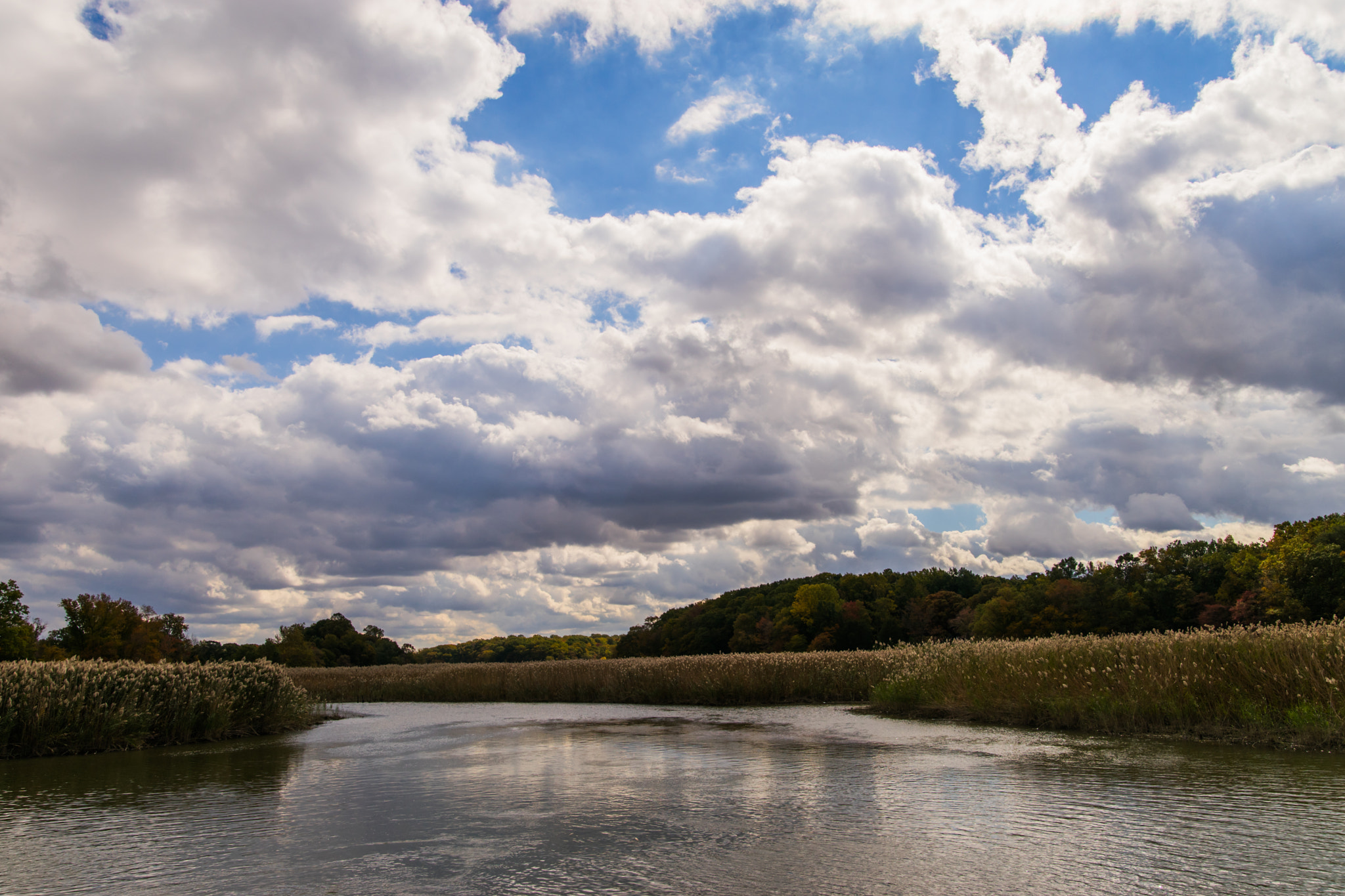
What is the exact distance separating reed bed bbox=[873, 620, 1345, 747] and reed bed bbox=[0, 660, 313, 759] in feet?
51.2

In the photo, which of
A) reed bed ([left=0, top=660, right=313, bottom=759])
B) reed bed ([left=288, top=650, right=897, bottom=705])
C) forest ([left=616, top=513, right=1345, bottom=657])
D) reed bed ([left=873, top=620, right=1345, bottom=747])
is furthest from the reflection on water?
forest ([left=616, top=513, right=1345, bottom=657])

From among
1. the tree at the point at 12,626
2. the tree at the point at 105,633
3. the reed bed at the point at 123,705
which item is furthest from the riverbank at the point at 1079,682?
the tree at the point at 105,633

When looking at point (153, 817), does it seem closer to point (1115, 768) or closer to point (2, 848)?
point (2, 848)

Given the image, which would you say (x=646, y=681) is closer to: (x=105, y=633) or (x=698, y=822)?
(x=698, y=822)

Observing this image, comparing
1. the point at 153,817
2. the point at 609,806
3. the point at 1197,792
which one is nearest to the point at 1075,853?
the point at 1197,792

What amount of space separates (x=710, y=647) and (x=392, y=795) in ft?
311

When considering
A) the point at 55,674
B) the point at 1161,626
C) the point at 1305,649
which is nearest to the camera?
the point at 1305,649

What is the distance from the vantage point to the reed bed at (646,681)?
90.6 feet

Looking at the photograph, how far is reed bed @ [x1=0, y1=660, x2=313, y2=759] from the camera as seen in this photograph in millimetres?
13852

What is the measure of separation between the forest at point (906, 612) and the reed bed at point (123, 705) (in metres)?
28.1

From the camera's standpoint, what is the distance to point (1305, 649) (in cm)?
1173

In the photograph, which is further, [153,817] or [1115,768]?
[1115,768]

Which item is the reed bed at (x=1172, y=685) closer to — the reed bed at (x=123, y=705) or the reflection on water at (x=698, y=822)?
the reflection on water at (x=698, y=822)

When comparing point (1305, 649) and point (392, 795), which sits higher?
point (1305, 649)
